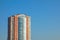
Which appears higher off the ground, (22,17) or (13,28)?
(22,17)

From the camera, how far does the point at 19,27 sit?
24.7m

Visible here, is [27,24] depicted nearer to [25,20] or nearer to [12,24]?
[25,20]

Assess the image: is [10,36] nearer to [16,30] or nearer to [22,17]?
[16,30]

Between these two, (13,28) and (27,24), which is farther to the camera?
(27,24)

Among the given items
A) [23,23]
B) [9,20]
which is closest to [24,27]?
[23,23]

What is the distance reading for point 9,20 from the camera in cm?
2477

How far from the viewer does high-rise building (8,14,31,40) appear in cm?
2398

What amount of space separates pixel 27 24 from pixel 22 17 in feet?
3.82

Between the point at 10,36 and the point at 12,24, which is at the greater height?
the point at 12,24

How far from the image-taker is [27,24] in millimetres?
25344

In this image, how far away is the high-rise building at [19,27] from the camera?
78.7ft

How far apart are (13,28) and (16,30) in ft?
1.89

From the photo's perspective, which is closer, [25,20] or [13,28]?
[13,28]

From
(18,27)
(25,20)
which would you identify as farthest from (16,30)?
(25,20)
